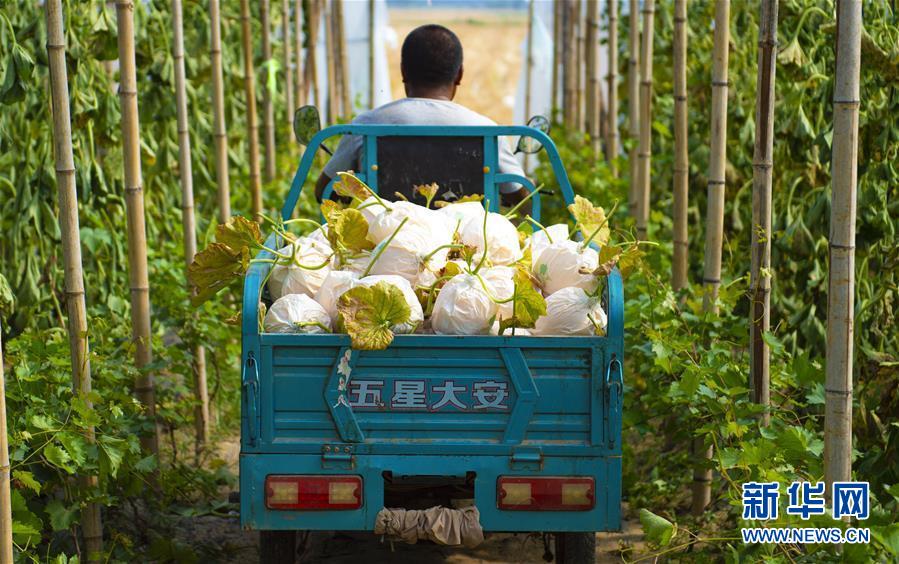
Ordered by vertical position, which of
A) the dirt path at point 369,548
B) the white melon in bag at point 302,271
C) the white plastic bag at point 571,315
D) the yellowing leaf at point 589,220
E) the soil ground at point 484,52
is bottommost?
the dirt path at point 369,548

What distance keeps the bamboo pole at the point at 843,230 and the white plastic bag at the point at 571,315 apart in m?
0.71

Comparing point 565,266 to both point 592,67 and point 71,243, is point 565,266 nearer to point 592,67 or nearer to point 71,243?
point 71,243

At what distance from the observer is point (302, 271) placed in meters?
3.85

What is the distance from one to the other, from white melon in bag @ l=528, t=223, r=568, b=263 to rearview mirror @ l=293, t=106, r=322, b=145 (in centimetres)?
109

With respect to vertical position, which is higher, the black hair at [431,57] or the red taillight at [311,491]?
the black hair at [431,57]

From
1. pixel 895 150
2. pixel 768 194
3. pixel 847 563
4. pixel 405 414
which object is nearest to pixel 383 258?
pixel 405 414

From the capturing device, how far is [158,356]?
5.02m

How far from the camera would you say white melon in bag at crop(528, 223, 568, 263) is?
3.94 m

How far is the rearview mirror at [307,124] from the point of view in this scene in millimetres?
4719

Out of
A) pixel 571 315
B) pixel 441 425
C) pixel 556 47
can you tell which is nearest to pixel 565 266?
pixel 571 315

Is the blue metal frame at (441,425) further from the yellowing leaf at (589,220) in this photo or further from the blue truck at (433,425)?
the yellowing leaf at (589,220)

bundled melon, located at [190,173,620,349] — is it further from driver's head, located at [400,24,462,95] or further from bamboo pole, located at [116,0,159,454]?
driver's head, located at [400,24,462,95]

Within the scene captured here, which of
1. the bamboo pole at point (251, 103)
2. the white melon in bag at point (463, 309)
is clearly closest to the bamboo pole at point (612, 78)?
the bamboo pole at point (251, 103)

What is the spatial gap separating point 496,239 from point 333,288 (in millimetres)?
524
